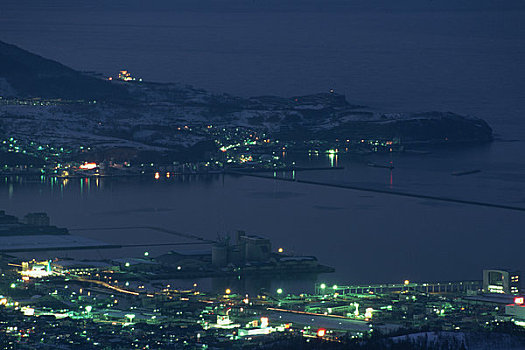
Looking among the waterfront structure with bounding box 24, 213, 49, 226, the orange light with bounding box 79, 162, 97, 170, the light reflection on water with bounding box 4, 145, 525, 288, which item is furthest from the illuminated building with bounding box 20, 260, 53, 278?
the orange light with bounding box 79, 162, 97, 170

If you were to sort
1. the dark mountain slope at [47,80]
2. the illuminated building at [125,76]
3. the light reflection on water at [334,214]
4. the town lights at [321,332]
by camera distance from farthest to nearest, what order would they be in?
the illuminated building at [125,76] → the dark mountain slope at [47,80] → the light reflection on water at [334,214] → the town lights at [321,332]

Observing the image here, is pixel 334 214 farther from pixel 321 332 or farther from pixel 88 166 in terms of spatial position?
pixel 321 332

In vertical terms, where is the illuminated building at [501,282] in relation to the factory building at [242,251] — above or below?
below

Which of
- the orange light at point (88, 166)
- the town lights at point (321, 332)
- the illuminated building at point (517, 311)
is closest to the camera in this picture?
the town lights at point (321, 332)

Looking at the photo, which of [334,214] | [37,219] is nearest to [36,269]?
[37,219]

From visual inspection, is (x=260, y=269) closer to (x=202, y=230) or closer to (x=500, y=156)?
(x=202, y=230)

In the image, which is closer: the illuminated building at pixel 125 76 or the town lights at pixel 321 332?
the town lights at pixel 321 332

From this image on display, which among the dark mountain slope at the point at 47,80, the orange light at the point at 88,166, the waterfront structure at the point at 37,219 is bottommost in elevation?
the waterfront structure at the point at 37,219

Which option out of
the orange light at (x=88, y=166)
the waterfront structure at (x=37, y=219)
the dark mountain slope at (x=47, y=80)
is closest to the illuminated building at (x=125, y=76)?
the dark mountain slope at (x=47, y=80)

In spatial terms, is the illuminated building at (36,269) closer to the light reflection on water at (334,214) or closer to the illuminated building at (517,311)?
the light reflection on water at (334,214)

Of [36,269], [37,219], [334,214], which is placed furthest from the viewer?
[334,214]
